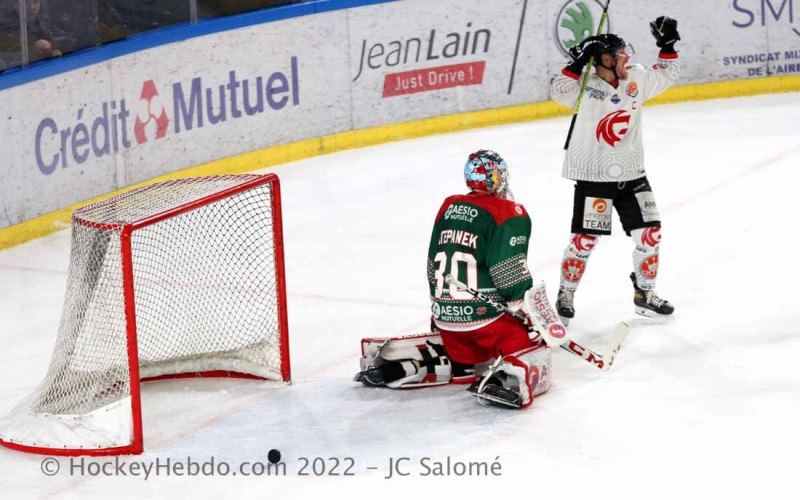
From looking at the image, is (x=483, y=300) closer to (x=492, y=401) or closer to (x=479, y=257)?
(x=479, y=257)

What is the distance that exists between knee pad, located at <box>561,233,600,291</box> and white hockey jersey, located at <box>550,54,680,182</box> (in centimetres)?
27

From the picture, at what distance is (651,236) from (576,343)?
97 cm

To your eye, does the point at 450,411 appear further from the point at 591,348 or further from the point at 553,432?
the point at 591,348

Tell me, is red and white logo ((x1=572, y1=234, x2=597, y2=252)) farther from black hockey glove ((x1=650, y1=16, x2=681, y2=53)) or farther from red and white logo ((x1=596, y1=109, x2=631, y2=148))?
black hockey glove ((x1=650, y1=16, x2=681, y2=53))

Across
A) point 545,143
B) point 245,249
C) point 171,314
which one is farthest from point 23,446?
point 545,143

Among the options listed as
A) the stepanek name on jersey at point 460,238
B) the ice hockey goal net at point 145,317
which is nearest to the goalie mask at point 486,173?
the stepanek name on jersey at point 460,238

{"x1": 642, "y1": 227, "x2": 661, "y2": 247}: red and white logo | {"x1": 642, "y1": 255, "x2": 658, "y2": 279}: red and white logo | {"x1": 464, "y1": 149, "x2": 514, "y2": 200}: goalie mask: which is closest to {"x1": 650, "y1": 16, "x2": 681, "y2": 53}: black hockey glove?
{"x1": 642, "y1": 227, "x2": 661, "y2": 247}: red and white logo

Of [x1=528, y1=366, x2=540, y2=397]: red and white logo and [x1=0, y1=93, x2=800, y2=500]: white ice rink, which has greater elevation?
→ [x1=528, y1=366, x2=540, y2=397]: red and white logo

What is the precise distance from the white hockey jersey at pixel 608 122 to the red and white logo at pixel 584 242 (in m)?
0.26

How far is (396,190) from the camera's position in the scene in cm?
811

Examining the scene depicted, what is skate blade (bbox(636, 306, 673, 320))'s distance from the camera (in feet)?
18.1

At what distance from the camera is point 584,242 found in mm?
5441

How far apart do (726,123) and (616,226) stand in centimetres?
256

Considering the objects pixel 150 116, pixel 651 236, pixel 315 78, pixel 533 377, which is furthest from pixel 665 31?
pixel 315 78
